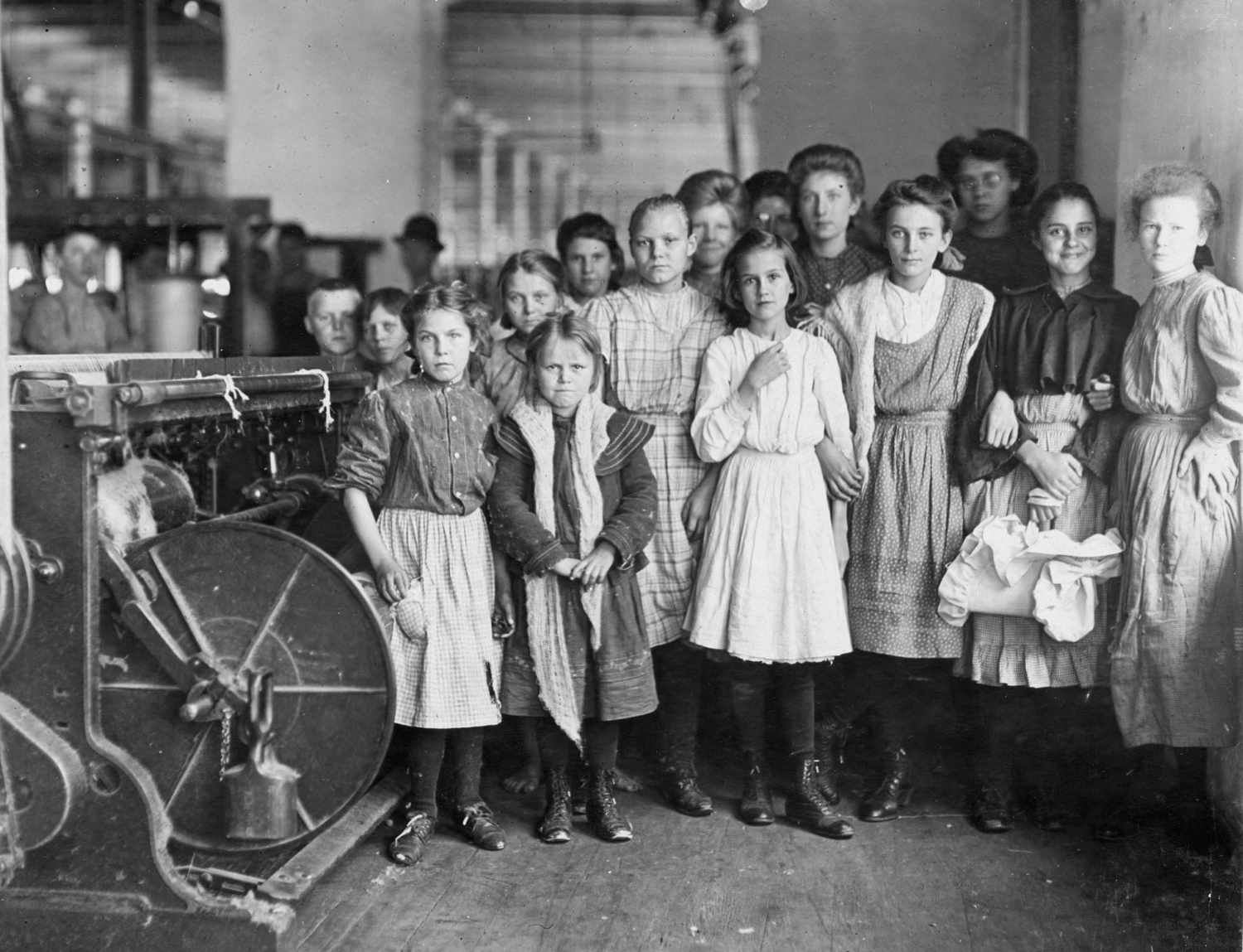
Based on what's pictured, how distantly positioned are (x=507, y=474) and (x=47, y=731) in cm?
126

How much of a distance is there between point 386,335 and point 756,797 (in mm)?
1881

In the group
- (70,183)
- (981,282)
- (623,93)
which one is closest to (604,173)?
(623,93)

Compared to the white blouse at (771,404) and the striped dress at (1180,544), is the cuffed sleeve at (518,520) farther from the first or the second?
the striped dress at (1180,544)

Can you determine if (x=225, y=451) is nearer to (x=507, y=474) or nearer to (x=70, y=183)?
(x=507, y=474)

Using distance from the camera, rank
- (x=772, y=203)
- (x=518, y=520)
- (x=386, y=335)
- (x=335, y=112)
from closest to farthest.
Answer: (x=518, y=520)
(x=386, y=335)
(x=772, y=203)
(x=335, y=112)

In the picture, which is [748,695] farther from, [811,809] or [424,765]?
[424,765]

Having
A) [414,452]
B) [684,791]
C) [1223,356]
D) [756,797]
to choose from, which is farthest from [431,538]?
[1223,356]

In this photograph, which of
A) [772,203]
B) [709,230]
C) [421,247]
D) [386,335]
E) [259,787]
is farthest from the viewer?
[421,247]

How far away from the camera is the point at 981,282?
3717 millimetres

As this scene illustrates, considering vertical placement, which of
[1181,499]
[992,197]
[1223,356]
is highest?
[992,197]

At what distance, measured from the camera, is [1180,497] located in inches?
124

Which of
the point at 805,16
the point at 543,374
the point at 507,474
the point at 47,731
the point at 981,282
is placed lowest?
the point at 47,731

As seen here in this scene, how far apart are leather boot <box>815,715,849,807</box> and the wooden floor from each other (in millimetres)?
163

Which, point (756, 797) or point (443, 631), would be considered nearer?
point (443, 631)
